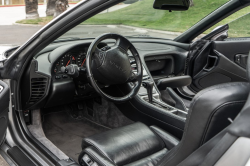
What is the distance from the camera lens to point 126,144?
6.29 feet

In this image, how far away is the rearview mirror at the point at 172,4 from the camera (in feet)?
8.03

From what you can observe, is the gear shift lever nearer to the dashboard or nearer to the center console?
the center console

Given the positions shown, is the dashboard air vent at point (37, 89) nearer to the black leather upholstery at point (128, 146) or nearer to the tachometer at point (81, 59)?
the tachometer at point (81, 59)

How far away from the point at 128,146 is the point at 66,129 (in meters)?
1.57

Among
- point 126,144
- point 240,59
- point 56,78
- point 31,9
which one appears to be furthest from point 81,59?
point 31,9

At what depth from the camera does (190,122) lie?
3.72 ft

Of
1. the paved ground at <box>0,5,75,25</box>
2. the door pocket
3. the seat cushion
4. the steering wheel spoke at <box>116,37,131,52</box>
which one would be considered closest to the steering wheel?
the steering wheel spoke at <box>116,37,131,52</box>

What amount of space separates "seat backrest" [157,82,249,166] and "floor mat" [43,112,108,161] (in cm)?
203

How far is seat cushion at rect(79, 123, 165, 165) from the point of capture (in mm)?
1824

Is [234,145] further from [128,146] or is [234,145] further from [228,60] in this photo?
[228,60]

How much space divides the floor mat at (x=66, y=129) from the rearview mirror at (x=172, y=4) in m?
1.45

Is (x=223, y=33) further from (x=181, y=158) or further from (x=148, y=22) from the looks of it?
(x=181, y=158)

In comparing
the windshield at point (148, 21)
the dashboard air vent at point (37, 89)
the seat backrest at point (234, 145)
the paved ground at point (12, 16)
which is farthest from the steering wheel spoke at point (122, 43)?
the paved ground at point (12, 16)

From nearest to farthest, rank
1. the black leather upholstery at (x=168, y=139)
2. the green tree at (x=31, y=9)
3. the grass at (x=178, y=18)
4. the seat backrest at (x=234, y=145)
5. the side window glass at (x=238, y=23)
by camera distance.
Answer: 1. the seat backrest at (x=234, y=145)
2. the black leather upholstery at (x=168, y=139)
3. the grass at (x=178, y=18)
4. the side window glass at (x=238, y=23)
5. the green tree at (x=31, y=9)
